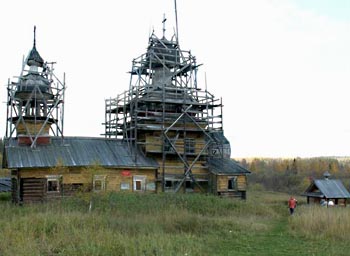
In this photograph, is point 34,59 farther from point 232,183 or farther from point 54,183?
point 232,183

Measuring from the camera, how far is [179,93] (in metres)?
35.8

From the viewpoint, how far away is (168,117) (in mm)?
34688

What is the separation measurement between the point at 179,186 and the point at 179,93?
7.52m

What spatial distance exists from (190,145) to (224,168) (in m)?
3.19

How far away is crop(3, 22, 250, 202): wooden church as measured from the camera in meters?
29.0

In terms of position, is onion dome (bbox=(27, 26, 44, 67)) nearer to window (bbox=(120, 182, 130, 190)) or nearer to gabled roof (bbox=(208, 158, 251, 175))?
window (bbox=(120, 182, 130, 190))

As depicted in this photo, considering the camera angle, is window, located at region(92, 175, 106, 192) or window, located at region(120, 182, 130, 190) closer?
window, located at region(92, 175, 106, 192)

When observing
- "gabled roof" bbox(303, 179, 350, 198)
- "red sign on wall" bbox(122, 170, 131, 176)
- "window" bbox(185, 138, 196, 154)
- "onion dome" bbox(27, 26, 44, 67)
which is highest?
"onion dome" bbox(27, 26, 44, 67)

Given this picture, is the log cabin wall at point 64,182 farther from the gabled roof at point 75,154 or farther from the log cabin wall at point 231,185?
the log cabin wall at point 231,185

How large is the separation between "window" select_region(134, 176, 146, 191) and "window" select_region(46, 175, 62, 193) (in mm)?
5514

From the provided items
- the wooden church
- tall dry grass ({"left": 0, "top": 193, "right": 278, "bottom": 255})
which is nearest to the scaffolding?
the wooden church

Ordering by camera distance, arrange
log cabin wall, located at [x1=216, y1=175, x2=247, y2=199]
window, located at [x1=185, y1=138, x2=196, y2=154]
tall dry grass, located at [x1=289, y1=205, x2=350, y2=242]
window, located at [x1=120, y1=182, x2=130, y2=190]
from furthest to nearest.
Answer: window, located at [x1=185, y1=138, x2=196, y2=154] < log cabin wall, located at [x1=216, y1=175, x2=247, y2=199] < window, located at [x1=120, y1=182, x2=130, y2=190] < tall dry grass, located at [x1=289, y1=205, x2=350, y2=242]

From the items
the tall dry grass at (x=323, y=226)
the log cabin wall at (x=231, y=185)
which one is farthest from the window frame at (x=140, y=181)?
the tall dry grass at (x=323, y=226)

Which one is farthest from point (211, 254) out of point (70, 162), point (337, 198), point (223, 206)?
point (337, 198)
